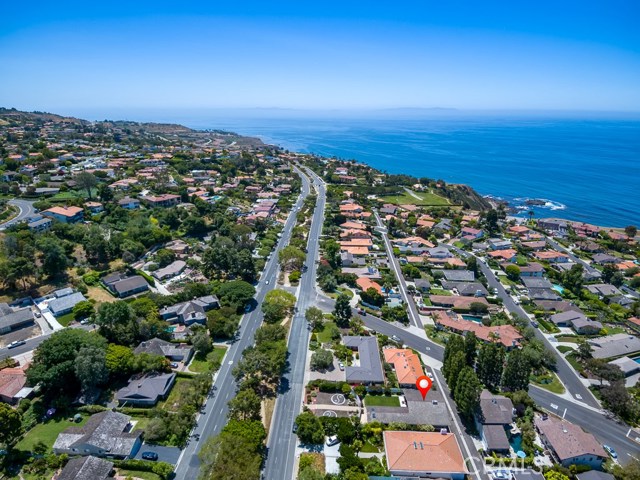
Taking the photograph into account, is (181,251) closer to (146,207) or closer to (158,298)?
(158,298)

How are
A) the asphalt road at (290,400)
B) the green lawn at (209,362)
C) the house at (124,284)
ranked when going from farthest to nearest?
the house at (124,284) < the green lawn at (209,362) < the asphalt road at (290,400)

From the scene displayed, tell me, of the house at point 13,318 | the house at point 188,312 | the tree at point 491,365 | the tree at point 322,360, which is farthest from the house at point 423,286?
the house at point 13,318

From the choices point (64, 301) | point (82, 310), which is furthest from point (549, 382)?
point (64, 301)

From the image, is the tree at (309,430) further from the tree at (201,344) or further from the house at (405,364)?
the tree at (201,344)

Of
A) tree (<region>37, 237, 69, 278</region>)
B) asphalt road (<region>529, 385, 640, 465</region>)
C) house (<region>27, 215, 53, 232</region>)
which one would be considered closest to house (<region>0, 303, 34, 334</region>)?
tree (<region>37, 237, 69, 278</region>)

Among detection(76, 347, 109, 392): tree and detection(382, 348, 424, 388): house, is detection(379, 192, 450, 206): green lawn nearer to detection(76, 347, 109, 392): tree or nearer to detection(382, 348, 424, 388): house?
detection(382, 348, 424, 388): house

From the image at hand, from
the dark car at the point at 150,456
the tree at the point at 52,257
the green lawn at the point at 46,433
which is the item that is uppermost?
the tree at the point at 52,257

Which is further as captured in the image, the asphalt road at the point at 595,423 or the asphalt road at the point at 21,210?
the asphalt road at the point at 21,210

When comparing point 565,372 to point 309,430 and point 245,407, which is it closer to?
point 309,430
